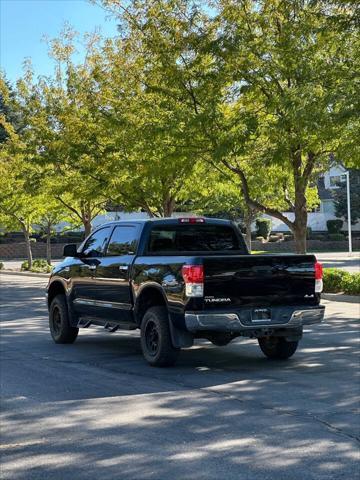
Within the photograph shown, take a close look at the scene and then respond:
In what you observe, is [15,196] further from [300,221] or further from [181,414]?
[181,414]

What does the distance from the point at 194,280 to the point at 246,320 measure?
0.87 m

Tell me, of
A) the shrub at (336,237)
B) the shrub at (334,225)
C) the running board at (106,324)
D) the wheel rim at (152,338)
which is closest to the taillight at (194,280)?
the wheel rim at (152,338)

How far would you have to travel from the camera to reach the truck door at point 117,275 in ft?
31.2

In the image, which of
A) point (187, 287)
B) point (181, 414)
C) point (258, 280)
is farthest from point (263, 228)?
point (181, 414)

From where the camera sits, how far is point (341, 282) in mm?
18969

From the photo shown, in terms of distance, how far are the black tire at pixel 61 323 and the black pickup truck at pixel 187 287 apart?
209 mm

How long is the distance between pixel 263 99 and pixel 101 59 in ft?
24.3

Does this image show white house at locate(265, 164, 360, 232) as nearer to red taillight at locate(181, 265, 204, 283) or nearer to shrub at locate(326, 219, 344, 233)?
shrub at locate(326, 219, 344, 233)

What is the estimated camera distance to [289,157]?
16875 mm

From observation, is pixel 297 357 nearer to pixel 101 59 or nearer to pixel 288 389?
pixel 288 389

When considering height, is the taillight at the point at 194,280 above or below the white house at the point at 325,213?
below

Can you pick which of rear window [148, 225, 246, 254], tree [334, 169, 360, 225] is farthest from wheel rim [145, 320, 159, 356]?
tree [334, 169, 360, 225]

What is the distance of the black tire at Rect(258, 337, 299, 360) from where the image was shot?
9445mm

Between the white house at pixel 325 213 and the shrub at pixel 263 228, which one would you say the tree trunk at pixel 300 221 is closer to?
the shrub at pixel 263 228
